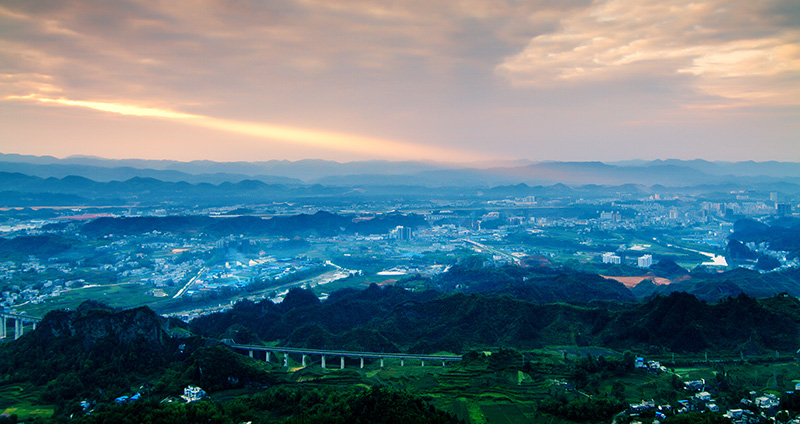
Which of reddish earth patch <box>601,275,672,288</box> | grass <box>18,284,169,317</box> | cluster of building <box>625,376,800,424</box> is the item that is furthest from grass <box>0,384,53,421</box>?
reddish earth patch <box>601,275,672,288</box>

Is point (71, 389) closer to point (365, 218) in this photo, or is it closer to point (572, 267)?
point (572, 267)

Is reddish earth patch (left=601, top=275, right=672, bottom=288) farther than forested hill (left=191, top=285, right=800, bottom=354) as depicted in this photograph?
Yes

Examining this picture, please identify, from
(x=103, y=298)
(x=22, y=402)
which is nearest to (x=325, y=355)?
(x=22, y=402)

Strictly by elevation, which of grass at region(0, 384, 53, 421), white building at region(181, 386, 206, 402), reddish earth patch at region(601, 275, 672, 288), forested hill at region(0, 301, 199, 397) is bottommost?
reddish earth patch at region(601, 275, 672, 288)

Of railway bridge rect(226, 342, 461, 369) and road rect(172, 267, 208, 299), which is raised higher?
railway bridge rect(226, 342, 461, 369)

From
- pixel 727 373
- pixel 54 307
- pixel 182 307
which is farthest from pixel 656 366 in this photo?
pixel 54 307

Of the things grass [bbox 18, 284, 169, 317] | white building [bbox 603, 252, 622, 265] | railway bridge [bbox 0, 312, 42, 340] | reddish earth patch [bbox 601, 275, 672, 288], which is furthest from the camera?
white building [bbox 603, 252, 622, 265]

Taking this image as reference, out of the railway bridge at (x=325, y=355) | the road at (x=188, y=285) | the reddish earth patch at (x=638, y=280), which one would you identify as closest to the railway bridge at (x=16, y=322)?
the road at (x=188, y=285)

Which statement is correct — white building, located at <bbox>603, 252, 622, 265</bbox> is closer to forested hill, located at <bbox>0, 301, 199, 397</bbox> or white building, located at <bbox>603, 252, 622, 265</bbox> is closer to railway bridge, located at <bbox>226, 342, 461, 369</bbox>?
railway bridge, located at <bbox>226, 342, 461, 369</bbox>

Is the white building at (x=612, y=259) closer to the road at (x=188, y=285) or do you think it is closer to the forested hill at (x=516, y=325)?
the forested hill at (x=516, y=325)

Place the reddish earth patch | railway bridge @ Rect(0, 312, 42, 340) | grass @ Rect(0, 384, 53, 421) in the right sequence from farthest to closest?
1. the reddish earth patch
2. railway bridge @ Rect(0, 312, 42, 340)
3. grass @ Rect(0, 384, 53, 421)
